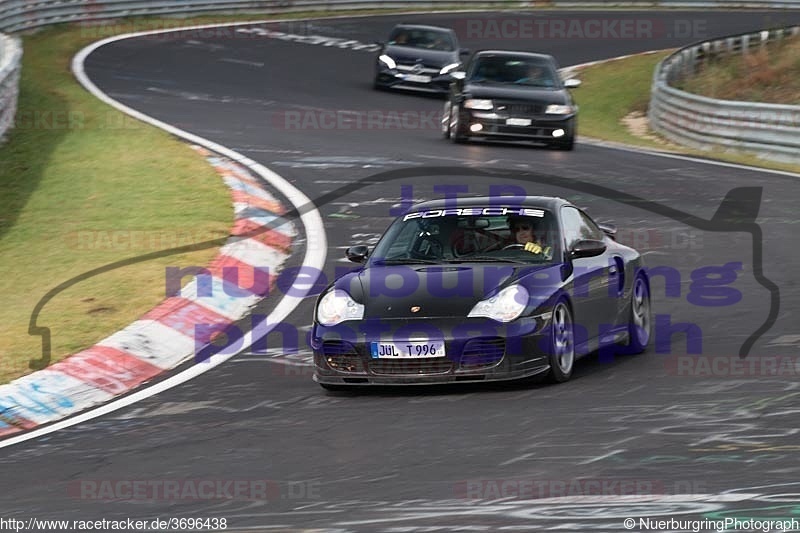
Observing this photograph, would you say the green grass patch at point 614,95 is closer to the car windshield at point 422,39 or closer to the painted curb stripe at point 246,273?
the car windshield at point 422,39

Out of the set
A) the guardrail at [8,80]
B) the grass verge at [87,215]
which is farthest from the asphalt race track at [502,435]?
the guardrail at [8,80]

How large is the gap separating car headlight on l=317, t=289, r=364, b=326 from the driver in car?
1.27 metres

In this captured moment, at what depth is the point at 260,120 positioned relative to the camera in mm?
24734

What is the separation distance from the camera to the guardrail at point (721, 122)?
72.1 feet

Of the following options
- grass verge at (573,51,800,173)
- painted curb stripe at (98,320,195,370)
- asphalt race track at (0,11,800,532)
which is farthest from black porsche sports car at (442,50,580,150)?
painted curb stripe at (98,320,195,370)

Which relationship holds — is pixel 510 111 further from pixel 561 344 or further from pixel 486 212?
pixel 561 344

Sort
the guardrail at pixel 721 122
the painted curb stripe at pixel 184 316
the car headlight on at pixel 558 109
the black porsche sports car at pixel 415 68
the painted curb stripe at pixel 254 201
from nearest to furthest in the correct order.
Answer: the painted curb stripe at pixel 184 316
the painted curb stripe at pixel 254 201
the guardrail at pixel 721 122
the car headlight on at pixel 558 109
the black porsche sports car at pixel 415 68

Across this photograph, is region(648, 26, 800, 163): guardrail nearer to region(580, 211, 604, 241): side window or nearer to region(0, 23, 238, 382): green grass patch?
region(0, 23, 238, 382): green grass patch

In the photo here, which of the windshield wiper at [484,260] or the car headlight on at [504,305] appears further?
the windshield wiper at [484,260]

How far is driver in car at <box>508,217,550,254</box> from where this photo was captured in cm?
1012

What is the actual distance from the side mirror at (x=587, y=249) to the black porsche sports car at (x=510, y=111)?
12.6 meters

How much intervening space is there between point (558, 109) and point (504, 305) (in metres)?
13.9

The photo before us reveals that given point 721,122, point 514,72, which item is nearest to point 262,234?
point 514,72

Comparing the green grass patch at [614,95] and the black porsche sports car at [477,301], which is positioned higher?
the black porsche sports car at [477,301]
